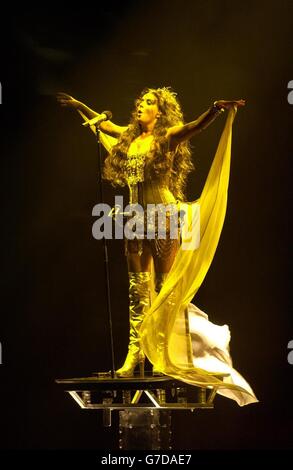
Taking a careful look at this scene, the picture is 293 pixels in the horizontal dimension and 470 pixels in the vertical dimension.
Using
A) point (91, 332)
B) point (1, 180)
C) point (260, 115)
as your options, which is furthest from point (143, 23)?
point (91, 332)

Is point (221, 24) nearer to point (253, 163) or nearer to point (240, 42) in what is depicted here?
point (240, 42)

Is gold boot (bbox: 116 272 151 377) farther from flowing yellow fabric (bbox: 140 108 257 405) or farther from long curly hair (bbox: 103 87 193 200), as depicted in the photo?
long curly hair (bbox: 103 87 193 200)

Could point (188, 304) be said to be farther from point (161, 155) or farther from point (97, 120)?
point (97, 120)

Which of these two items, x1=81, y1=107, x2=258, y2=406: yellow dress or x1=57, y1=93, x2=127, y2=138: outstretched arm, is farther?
x1=57, y1=93, x2=127, y2=138: outstretched arm

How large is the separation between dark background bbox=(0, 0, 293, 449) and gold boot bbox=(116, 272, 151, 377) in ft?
2.33

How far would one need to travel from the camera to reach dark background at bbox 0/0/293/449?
4.91m

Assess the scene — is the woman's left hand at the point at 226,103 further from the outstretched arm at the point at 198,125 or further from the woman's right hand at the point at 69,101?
the woman's right hand at the point at 69,101

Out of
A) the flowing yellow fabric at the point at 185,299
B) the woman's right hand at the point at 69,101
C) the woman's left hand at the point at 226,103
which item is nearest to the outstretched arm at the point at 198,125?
the woman's left hand at the point at 226,103

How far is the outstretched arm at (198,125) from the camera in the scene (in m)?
4.16

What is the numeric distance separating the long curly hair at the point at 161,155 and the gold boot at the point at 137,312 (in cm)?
42

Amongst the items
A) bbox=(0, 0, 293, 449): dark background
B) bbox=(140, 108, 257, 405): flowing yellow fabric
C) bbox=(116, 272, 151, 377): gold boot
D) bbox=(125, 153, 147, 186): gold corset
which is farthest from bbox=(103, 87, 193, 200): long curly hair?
bbox=(0, 0, 293, 449): dark background

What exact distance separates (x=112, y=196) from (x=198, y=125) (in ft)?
3.45

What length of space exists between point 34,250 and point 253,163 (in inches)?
48.6

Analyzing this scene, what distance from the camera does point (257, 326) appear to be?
193 inches
